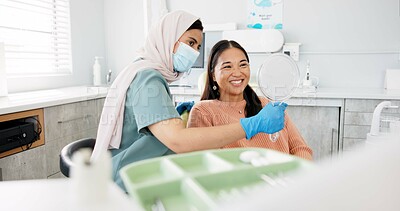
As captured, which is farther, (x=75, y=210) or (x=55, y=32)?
(x=55, y=32)

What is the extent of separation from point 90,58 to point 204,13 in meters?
1.33

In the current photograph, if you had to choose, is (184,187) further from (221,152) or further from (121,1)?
(121,1)

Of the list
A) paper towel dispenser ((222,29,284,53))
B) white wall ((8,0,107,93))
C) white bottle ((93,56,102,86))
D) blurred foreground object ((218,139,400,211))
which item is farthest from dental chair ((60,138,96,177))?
paper towel dispenser ((222,29,284,53))

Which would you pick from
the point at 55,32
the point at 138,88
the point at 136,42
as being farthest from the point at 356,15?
the point at 55,32

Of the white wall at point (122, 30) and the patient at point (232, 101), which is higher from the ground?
the white wall at point (122, 30)

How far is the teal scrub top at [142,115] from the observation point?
46.8 inches

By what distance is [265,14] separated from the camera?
3297mm

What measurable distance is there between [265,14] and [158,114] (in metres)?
2.47

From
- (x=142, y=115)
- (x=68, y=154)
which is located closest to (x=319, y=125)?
(x=142, y=115)

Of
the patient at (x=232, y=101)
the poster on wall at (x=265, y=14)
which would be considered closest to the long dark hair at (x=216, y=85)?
the patient at (x=232, y=101)

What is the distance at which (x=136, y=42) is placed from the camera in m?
3.75

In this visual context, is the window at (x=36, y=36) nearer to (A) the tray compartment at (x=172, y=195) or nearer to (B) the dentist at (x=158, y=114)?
(B) the dentist at (x=158, y=114)

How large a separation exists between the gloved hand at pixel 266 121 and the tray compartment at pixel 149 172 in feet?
2.46

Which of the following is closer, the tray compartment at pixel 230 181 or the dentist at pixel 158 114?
the tray compartment at pixel 230 181
